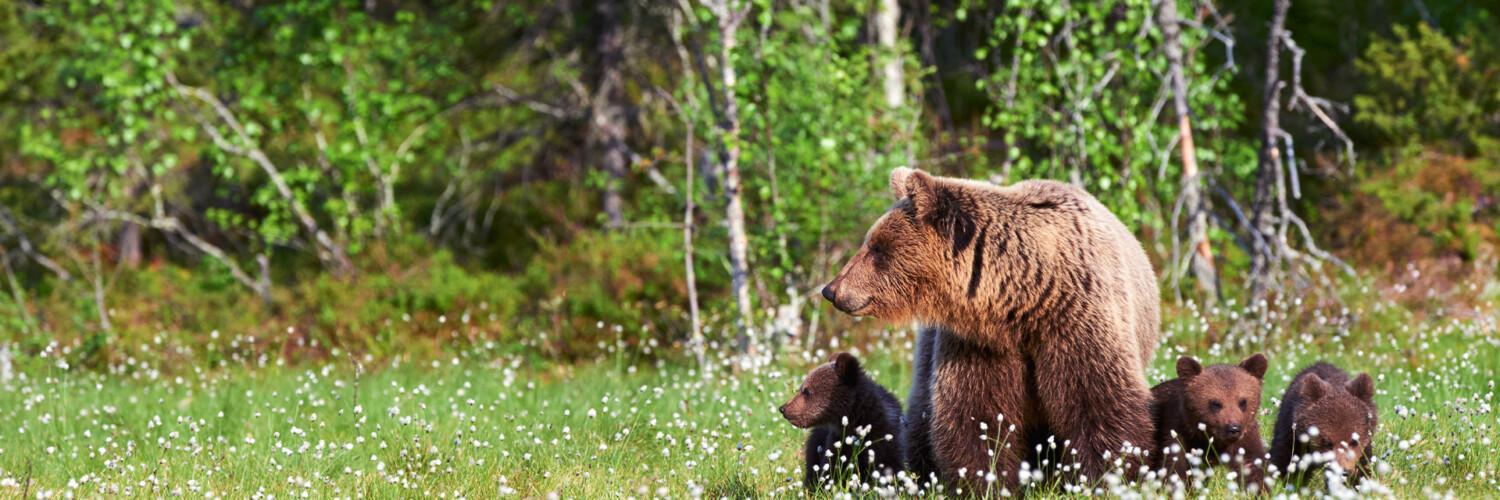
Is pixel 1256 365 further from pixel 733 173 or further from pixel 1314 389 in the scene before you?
pixel 733 173

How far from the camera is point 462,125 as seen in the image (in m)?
19.4

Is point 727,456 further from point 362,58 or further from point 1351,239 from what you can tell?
point 362,58

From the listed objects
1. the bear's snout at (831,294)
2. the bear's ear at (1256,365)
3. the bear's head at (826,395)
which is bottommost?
the bear's head at (826,395)

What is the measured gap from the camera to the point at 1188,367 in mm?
6348

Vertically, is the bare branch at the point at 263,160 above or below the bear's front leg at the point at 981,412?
below

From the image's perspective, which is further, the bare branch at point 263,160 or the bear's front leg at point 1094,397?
the bare branch at point 263,160

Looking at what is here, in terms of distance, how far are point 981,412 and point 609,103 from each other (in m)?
11.6

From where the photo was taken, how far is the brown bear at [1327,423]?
19.2 feet

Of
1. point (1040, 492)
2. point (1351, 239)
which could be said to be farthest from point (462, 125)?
point (1040, 492)

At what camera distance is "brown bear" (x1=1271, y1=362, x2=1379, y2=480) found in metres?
5.87

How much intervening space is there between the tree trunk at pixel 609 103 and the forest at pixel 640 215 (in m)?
0.05

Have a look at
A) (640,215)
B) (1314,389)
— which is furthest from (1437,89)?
(1314,389)

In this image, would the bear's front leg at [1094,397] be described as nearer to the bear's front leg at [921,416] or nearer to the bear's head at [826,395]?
the bear's front leg at [921,416]

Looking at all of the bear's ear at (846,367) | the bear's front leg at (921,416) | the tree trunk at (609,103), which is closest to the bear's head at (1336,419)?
the bear's front leg at (921,416)
